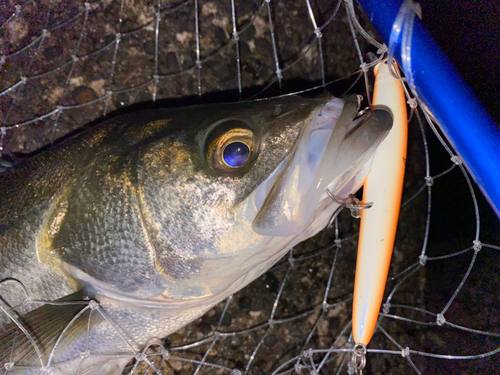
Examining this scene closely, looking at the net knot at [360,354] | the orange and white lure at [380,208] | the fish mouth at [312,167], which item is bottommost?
the net knot at [360,354]

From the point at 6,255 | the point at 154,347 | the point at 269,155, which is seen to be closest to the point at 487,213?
the point at 269,155

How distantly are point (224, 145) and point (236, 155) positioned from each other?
2.2 inches

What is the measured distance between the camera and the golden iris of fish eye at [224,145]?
0.92m

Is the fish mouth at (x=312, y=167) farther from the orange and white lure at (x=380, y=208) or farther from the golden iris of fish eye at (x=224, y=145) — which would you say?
the orange and white lure at (x=380, y=208)

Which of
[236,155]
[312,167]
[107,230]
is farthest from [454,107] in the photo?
[107,230]

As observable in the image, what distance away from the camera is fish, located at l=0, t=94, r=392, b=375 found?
35.2 inches

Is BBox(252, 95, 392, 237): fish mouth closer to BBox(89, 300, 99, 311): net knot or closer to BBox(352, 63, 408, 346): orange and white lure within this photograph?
BBox(352, 63, 408, 346): orange and white lure

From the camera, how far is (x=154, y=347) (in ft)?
5.19

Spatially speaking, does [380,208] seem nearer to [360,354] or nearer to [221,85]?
[360,354]

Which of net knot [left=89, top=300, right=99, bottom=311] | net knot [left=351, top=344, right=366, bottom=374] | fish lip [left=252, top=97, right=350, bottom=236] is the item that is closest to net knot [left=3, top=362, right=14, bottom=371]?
net knot [left=89, top=300, right=99, bottom=311]

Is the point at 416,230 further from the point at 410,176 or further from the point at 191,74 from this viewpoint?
the point at 191,74

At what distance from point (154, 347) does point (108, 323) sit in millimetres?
549

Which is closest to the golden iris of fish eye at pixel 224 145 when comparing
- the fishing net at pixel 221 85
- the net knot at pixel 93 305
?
the net knot at pixel 93 305

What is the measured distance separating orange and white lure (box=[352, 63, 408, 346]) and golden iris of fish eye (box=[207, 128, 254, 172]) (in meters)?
0.55
